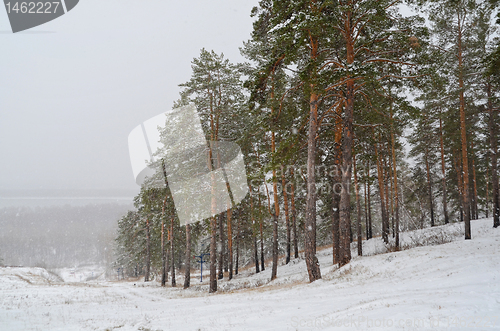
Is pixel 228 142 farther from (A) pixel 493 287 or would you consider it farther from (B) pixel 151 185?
(A) pixel 493 287

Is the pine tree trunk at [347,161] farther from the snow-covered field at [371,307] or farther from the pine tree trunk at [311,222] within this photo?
the snow-covered field at [371,307]

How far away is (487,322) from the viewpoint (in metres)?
3.56

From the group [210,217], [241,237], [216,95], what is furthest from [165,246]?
[216,95]

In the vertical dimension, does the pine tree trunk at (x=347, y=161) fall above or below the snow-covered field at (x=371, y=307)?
above

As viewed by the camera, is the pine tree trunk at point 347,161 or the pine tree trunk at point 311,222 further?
the pine tree trunk at point 347,161

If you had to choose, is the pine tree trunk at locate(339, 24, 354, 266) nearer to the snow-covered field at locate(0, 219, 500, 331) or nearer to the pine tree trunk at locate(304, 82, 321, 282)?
the pine tree trunk at locate(304, 82, 321, 282)

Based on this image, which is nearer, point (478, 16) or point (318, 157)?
point (478, 16)

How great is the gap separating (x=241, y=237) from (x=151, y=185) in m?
11.2

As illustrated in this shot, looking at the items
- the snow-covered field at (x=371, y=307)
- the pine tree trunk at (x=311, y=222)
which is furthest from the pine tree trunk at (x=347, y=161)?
the snow-covered field at (x=371, y=307)

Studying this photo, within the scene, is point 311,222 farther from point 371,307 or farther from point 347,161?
point 371,307

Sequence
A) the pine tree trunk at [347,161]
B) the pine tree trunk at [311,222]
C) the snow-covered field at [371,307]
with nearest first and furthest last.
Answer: the snow-covered field at [371,307] < the pine tree trunk at [311,222] < the pine tree trunk at [347,161]

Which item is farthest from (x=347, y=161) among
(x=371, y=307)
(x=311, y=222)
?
(x=371, y=307)

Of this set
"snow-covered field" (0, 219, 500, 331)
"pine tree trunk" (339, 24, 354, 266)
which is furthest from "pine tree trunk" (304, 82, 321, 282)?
"pine tree trunk" (339, 24, 354, 266)

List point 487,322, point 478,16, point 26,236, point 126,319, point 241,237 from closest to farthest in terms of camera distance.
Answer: point 487,322
point 126,319
point 478,16
point 241,237
point 26,236
